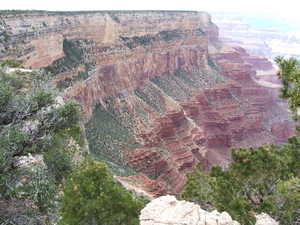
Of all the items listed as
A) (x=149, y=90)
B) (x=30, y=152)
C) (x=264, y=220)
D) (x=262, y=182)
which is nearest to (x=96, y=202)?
(x=30, y=152)

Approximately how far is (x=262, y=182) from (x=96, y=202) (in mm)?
11351

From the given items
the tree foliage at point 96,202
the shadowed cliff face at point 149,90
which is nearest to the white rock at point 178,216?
the tree foliage at point 96,202

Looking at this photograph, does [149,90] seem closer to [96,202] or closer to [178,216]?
[178,216]

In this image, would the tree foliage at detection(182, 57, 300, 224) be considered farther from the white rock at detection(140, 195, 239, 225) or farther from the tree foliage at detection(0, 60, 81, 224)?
the tree foliage at detection(0, 60, 81, 224)

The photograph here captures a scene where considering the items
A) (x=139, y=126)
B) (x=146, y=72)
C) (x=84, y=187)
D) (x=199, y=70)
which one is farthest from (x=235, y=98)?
(x=84, y=187)

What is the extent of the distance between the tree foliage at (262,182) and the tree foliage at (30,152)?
9.32m

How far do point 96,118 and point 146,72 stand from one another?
2221 cm

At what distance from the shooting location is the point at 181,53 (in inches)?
2881

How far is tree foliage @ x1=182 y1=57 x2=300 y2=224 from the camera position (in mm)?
14586

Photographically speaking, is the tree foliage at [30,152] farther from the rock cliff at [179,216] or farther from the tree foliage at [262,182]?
the tree foliage at [262,182]

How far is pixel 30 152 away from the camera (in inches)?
493

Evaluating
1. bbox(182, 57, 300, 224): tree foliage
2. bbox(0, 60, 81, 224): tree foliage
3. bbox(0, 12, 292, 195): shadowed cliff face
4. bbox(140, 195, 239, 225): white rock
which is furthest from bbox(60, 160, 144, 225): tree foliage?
bbox(0, 12, 292, 195): shadowed cliff face

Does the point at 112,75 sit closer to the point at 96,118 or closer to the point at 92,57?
the point at 92,57

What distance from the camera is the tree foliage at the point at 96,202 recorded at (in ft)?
36.7
